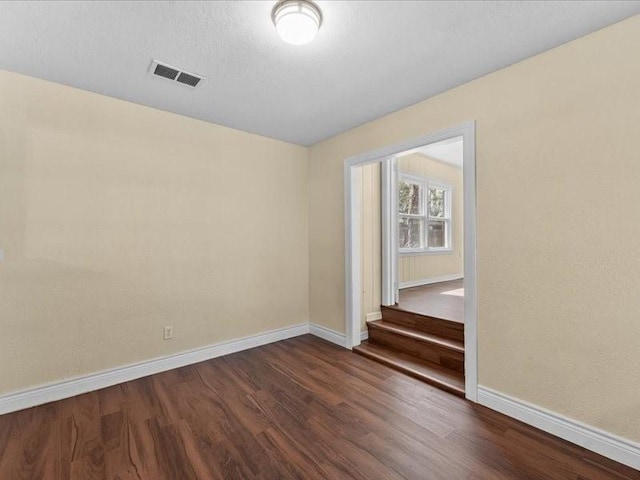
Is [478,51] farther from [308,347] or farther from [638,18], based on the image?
[308,347]

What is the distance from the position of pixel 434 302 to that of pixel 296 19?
336 centimetres

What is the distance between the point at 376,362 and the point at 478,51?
107 inches

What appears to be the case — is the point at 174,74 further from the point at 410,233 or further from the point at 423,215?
the point at 423,215

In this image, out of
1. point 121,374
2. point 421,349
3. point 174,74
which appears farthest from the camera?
point 421,349

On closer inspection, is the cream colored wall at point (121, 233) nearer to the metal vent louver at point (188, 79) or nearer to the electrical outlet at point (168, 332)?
the electrical outlet at point (168, 332)

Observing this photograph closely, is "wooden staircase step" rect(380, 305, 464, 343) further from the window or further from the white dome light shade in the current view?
the white dome light shade

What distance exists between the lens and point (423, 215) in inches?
210

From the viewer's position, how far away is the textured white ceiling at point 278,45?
1.55m

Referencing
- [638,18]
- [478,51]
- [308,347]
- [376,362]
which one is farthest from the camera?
[308,347]

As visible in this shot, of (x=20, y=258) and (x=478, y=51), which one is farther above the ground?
(x=478, y=51)

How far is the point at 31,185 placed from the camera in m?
2.15

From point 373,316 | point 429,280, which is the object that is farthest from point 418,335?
point 429,280

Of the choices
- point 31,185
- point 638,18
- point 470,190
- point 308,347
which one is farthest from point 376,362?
point 31,185

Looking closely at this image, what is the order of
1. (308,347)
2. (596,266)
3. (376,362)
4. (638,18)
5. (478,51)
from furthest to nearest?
(308,347) < (376,362) < (478,51) < (596,266) < (638,18)
